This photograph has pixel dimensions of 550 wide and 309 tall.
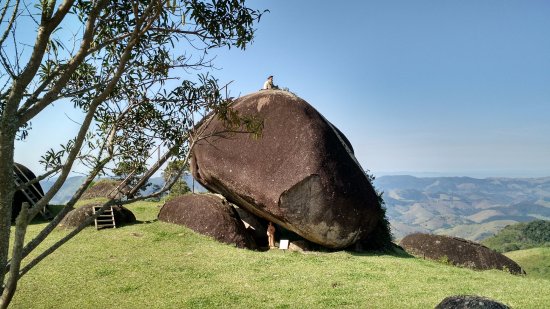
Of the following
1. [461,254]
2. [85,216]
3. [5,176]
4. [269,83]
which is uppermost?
[269,83]

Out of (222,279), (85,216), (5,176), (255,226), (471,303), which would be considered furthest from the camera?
(255,226)

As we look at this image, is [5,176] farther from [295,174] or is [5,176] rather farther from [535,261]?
[535,261]

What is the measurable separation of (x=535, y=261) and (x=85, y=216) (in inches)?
1501

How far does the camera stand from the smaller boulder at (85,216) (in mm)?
21703

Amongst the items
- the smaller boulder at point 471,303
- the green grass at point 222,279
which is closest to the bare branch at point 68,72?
the green grass at point 222,279

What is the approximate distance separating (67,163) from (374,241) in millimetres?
19459

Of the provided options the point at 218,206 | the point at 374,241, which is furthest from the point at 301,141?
the point at 374,241

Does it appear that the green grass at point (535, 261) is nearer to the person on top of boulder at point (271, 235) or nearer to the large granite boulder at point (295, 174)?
the large granite boulder at point (295, 174)

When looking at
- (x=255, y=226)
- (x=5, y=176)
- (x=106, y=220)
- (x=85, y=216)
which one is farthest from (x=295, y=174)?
(x=5, y=176)

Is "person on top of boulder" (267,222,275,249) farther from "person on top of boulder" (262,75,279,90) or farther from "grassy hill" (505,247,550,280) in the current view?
"grassy hill" (505,247,550,280)

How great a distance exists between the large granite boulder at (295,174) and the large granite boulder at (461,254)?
18.3 ft

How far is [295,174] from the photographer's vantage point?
65.6 feet

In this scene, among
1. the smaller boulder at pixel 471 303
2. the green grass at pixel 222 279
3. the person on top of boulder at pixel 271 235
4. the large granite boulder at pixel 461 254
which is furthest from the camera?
the large granite boulder at pixel 461 254

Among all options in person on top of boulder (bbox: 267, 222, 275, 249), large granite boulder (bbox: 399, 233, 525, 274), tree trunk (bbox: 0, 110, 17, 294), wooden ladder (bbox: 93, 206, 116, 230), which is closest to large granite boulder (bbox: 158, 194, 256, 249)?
person on top of boulder (bbox: 267, 222, 275, 249)
